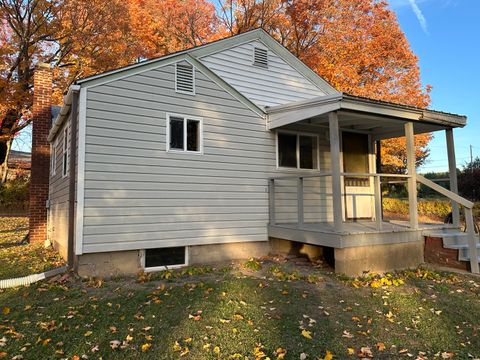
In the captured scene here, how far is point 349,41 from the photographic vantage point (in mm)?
19156

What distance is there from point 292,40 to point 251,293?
19.5m

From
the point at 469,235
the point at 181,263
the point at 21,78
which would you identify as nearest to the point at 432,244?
the point at 469,235

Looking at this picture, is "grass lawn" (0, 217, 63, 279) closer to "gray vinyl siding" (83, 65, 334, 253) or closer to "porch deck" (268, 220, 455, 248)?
"gray vinyl siding" (83, 65, 334, 253)

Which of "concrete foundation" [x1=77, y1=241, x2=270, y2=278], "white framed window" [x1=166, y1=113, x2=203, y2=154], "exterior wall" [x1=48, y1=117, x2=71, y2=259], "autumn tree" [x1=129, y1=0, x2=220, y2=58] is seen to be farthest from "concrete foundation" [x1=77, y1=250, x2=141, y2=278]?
"autumn tree" [x1=129, y1=0, x2=220, y2=58]

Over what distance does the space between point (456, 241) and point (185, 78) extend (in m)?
6.85

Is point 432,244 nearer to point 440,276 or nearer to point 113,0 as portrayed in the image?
point 440,276

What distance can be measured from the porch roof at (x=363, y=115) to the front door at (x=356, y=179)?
367 mm

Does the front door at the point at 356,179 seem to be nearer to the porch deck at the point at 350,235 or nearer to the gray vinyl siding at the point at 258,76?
the gray vinyl siding at the point at 258,76

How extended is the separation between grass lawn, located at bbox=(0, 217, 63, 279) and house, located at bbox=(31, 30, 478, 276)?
1.76ft

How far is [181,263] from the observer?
24.5 ft

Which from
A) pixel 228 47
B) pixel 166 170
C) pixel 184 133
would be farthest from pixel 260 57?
pixel 166 170

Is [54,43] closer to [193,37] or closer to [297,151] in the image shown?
[193,37]

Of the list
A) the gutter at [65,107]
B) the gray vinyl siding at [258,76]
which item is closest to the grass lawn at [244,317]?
the gutter at [65,107]

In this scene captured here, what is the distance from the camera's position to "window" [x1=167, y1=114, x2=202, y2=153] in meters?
7.51
